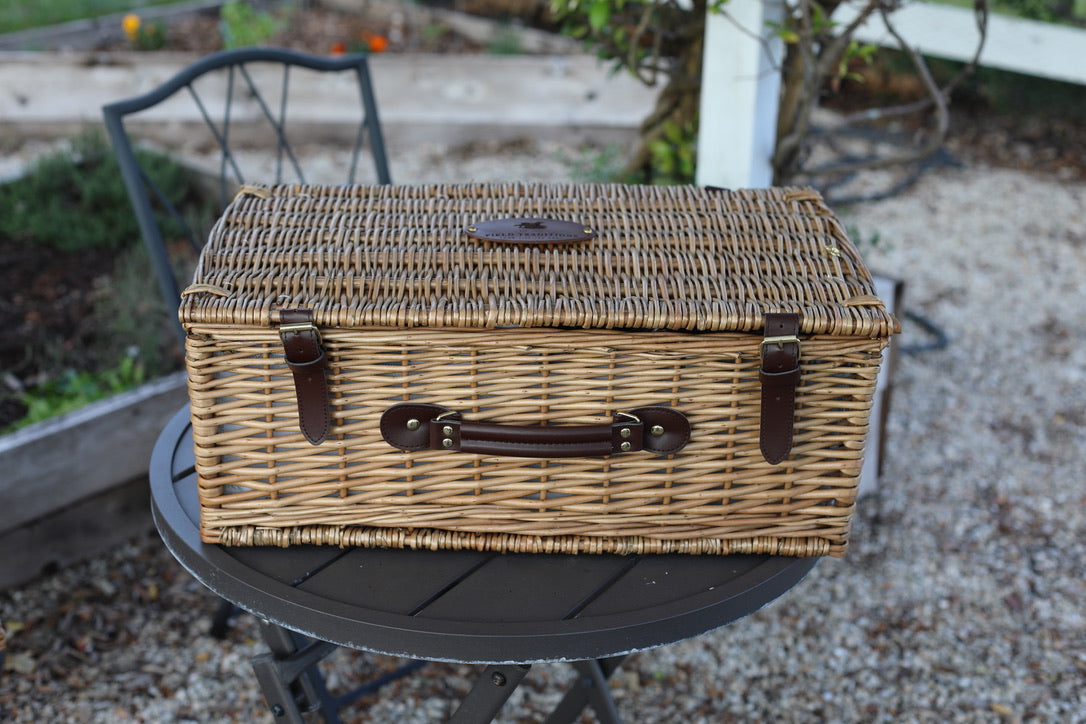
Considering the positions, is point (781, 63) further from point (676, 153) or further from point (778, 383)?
point (778, 383)

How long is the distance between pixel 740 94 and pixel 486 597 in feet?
4.81

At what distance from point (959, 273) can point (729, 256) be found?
310 centimetres

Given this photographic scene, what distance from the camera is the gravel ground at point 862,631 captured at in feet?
6.16

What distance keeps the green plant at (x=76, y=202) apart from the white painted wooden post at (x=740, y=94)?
1.92 m

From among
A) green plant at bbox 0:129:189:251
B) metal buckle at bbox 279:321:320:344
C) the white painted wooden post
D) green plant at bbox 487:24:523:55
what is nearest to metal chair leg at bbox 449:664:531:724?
metal buckle at bbox 279:321:320:344

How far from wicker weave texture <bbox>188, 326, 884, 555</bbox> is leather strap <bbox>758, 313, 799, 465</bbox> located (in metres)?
0.03

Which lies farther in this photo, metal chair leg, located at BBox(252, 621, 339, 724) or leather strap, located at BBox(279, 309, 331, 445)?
metal chair leg, located at BBox(252, 621, 339, 724)

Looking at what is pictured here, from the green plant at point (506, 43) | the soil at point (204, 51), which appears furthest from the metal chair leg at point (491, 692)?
the green plant at point (506, 43)

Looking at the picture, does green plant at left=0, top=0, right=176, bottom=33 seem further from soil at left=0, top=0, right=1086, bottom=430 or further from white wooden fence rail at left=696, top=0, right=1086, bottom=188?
white wooden fence rail at left=696, top=0, right=1086, bottom=188

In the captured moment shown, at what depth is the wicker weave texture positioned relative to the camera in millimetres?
1114

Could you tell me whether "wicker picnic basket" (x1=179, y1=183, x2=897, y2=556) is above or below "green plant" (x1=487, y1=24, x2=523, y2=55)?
above

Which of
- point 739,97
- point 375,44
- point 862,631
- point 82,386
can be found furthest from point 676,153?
point 375,44

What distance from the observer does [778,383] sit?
1090mm

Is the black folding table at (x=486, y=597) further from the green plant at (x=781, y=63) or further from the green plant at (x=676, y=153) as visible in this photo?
the green plant at (x=676, y=153)
